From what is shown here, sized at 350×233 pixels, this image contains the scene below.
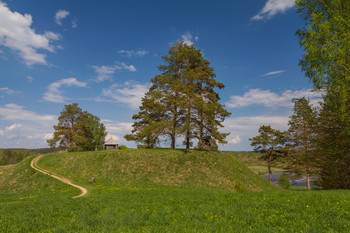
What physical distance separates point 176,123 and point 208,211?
24.3 meters

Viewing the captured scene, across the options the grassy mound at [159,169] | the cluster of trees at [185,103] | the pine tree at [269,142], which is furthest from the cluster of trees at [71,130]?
the pine tree at [269,142]

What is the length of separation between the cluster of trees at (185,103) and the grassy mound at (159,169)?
2752 mm

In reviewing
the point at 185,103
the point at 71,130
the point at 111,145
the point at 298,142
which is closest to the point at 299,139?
the point at 298,142

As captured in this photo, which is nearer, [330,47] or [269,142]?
[330,47]

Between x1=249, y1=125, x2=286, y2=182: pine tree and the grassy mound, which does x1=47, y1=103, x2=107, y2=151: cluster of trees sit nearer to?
the grassy mound

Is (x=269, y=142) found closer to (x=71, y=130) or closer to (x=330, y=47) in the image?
(x=330, y=47)

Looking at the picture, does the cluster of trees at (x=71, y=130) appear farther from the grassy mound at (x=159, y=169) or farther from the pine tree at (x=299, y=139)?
the pine tree at (x=299, y=139)

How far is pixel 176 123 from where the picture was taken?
32.5 metres

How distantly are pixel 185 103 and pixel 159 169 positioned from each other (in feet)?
35.9

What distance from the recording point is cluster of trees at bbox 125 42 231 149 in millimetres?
30016

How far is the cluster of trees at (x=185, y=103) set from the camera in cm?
3002

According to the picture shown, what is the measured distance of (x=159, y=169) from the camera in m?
27.5

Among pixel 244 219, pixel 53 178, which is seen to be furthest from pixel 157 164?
pixel 244 219

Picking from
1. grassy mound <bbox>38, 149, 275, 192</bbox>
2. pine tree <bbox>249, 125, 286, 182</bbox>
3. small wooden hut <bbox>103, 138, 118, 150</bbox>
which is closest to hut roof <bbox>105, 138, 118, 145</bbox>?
small wooden hut <bbox>103, 138, 118, 150</bbox>
